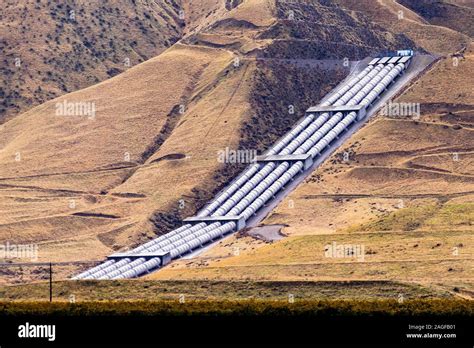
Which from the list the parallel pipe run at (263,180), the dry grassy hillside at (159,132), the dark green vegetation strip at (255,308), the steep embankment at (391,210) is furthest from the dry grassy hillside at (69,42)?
the dark green vegetation strip at (255,308)

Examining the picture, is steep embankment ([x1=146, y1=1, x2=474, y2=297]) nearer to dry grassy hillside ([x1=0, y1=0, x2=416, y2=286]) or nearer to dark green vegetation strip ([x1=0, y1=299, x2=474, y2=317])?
dry grassy hillside ([x1=0, y1=0, x2=416, y2=286])

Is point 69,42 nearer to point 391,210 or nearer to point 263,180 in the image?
point 263,180

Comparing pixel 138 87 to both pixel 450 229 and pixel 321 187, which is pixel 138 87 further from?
pixel 450 229

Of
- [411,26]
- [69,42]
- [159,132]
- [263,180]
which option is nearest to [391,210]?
[263,180]

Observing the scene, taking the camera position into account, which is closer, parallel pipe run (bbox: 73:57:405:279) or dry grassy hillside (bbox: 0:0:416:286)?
parallel pipe run (bbox: 73:57:405:279)

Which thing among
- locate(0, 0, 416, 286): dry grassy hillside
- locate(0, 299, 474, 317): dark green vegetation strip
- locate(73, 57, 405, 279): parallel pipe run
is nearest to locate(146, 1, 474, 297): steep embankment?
locate(73, 57, 405, 279): parallel pipe run

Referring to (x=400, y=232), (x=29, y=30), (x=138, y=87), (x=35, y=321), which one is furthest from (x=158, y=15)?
(x=35, y=321)
